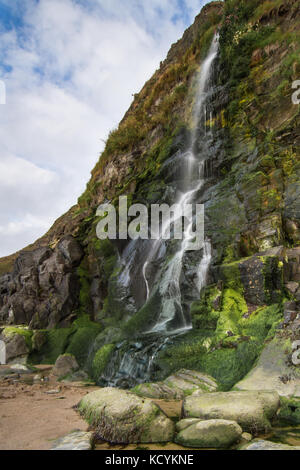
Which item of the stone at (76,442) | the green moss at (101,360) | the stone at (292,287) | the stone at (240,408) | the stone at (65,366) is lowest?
the stone at (65,366)

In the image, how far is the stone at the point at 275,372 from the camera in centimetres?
543

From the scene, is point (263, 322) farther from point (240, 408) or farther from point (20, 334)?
point (20, 334)

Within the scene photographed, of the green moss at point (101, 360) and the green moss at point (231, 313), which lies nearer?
the green moss at point (231, 313)

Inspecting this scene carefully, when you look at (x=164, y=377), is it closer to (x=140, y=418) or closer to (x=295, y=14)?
(x=140, y=418)

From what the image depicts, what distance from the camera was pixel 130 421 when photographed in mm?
4293

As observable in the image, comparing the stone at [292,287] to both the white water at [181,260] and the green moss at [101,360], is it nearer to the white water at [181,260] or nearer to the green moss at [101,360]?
the white water at [181,260]

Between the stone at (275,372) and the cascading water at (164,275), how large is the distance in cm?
284

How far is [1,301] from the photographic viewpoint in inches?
1086

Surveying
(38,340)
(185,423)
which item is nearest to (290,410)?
(185,423)

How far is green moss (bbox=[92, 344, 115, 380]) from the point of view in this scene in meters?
9.62

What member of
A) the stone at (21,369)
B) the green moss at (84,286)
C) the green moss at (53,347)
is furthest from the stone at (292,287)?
the green moss at (84,286)

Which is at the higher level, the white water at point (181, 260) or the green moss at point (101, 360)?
the white water at point (181, 260)

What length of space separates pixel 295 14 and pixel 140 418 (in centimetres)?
1925

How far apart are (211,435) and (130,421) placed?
119cm
